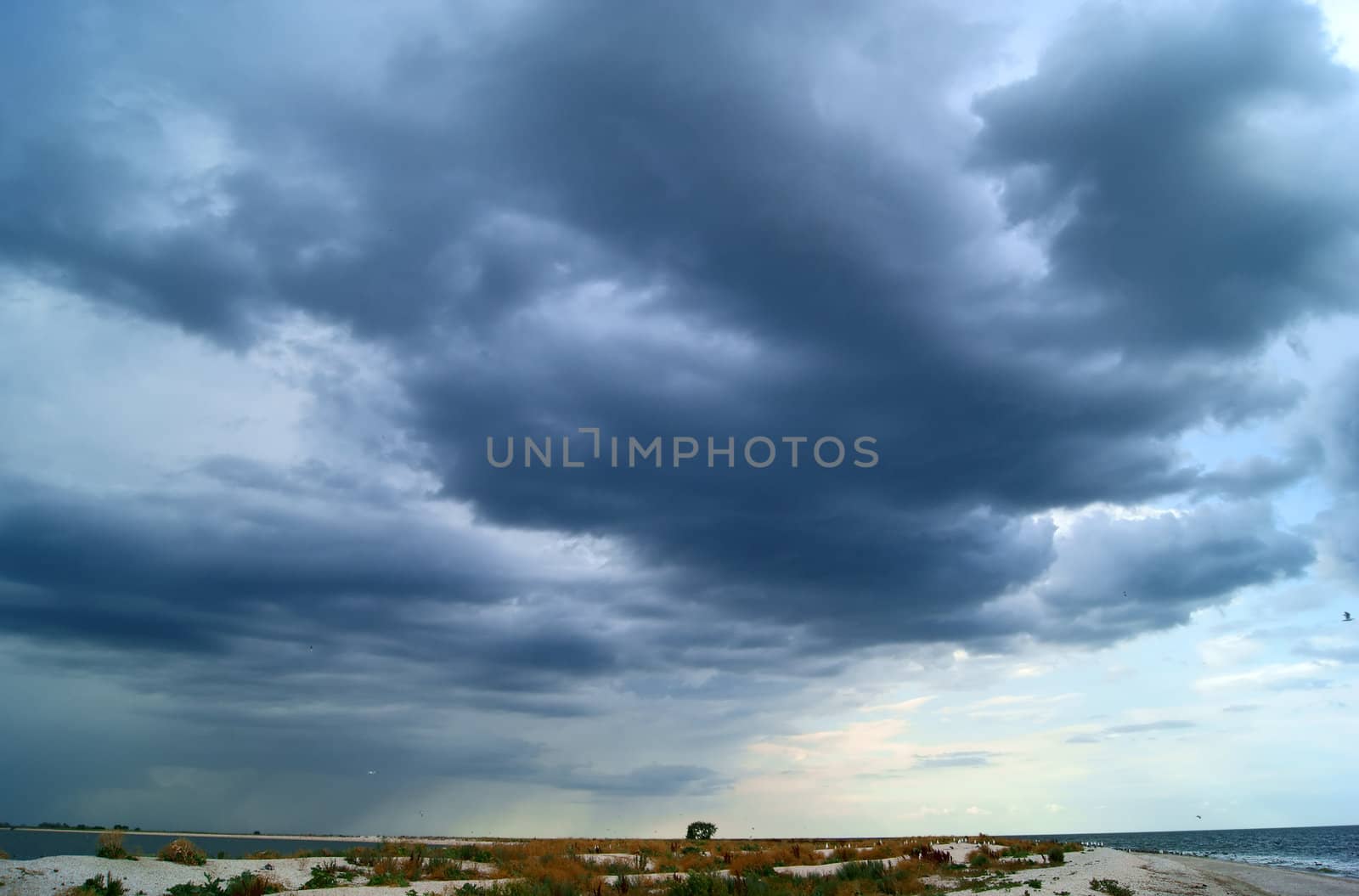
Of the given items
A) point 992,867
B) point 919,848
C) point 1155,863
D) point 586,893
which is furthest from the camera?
point 919,848

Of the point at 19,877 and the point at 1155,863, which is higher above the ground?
the point at 19,877

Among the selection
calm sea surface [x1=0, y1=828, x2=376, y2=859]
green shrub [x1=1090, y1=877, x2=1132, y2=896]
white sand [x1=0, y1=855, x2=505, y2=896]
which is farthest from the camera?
calm sea surface [x1=0, y1=828, x2=376, y2=859]

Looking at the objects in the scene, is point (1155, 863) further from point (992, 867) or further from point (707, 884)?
point (707, 884)

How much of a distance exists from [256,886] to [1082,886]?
28.5 m

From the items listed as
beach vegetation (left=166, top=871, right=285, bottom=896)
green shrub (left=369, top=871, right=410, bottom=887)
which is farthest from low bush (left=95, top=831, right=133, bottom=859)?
green shrub (left=369, top=871, right=410, bottom=887)

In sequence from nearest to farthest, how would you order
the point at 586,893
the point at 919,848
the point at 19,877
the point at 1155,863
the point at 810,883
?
the point at 19,877 → the point at 586,893 → the point at 810,883 → the point at 1155,863 → the point at 919,848

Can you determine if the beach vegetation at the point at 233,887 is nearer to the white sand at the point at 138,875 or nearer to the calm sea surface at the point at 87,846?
the white sand at the point at 138,875

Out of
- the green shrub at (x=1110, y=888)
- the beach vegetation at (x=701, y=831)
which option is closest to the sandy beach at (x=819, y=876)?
the green shrub at (x=1110, y=888)

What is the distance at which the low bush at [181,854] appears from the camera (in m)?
34.5

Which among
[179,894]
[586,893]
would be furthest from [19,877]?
[586,893]

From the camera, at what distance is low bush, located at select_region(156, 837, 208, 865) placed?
34.5 meters

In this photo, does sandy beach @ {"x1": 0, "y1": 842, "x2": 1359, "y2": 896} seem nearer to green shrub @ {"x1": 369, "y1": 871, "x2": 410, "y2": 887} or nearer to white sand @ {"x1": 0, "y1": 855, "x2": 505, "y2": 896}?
white sand @ {"x1": 0, "y1": 855, "x2": 505, "y2": 896}

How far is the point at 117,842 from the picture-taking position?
3325 centimetres

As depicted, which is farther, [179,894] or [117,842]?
[117,842]
